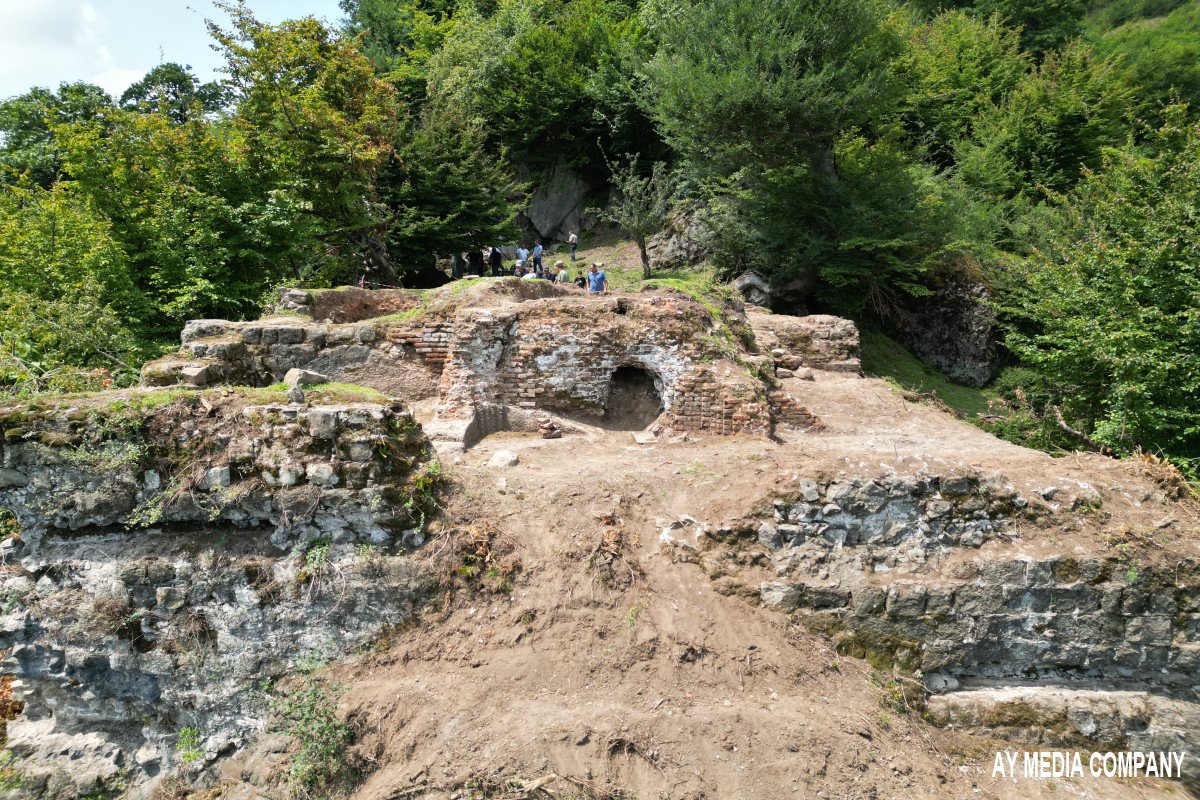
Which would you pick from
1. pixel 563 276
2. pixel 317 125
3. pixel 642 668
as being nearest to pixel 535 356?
pixel 642 668

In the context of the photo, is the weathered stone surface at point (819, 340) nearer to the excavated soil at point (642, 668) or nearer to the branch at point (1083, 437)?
the branch at point (1083, 437)

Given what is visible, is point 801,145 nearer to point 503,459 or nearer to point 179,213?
point 503,459

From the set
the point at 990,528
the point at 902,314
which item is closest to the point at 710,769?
the point at 990,528

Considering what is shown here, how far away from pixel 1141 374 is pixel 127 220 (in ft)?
62.2

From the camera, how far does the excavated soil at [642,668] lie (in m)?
5.11

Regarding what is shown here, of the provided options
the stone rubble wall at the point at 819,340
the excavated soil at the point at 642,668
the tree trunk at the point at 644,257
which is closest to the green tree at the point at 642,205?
the tree trunk at the point at 644,257

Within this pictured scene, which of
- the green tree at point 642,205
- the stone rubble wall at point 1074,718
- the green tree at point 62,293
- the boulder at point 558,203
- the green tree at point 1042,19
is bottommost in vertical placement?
the stone rubble wall at point 1074,718

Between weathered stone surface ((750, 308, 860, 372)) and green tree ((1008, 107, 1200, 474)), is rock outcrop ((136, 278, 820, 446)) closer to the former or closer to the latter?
weathered stone surface ((750, 308, 860, 372))

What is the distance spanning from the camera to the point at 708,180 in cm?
1833

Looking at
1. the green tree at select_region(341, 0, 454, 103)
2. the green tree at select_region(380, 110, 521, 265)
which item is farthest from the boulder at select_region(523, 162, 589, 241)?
the green tree at select_region(380, 110, 521, 265)

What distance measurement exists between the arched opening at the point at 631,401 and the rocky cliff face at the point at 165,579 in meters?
4.74

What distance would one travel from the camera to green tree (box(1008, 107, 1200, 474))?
10.2 m

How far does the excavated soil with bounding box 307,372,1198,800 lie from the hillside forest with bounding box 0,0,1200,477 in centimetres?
586

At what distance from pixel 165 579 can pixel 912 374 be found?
17836mm
